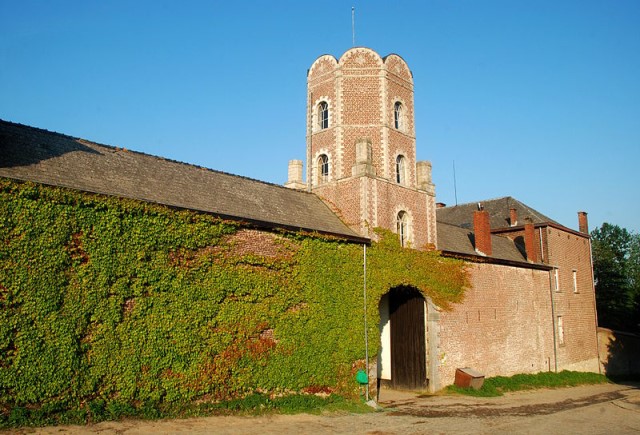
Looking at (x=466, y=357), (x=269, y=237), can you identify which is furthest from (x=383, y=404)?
(x=269, y=237)

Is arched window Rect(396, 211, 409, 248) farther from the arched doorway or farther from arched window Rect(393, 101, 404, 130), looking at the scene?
arched window Rect(393, 101, 404, 130)

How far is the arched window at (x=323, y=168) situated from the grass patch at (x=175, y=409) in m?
8.87

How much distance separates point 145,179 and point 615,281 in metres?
43.6

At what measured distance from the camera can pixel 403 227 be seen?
20.1 meters

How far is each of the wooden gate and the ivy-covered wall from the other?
371cm

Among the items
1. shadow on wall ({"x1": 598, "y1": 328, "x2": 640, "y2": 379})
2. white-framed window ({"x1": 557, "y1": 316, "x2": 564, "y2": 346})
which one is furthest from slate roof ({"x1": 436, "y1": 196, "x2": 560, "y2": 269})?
shadow on wall ({"x1": 598, "y1": 328, "x2": 640, "y2": 379})

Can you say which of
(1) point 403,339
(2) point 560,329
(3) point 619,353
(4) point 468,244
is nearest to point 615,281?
(3) point 619,353

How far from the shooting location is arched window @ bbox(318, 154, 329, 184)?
20875mm

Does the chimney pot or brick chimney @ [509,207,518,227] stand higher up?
brick chimney @ [509,207,518,227]

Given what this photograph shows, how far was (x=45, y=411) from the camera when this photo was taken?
10.2 meters

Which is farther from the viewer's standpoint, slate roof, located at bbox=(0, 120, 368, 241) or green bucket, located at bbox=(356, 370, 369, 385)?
green bucket, located at bbox=(356, 370, 369, 385)

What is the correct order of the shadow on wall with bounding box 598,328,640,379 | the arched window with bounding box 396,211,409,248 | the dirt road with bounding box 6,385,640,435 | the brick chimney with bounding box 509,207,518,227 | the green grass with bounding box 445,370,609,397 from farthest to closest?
the shadow on wall with bounding box 598,328,640,379 → the brick chimney with bounding box 509,207,518,227 → the arched window with bounding box 396,211,409,248 → the green grass with bounding box 445,370,609,397 → the dirt road with bounding box 6,385,640,435

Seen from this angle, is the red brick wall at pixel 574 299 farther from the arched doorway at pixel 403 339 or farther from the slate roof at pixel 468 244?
the arched doorway at pixel 403 339

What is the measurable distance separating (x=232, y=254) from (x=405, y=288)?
8.48 metres
